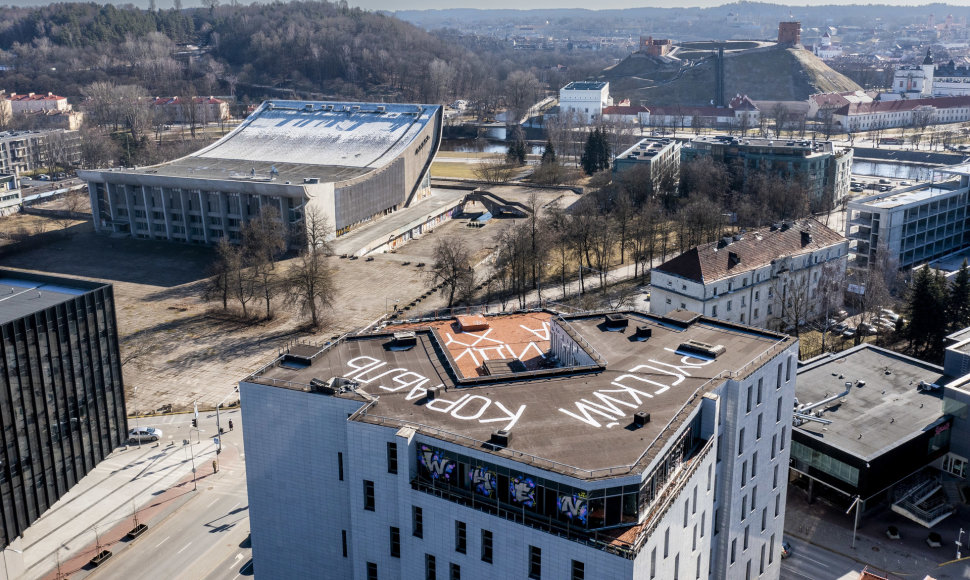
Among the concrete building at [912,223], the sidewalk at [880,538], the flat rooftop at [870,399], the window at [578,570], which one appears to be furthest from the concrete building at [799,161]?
the window at [578,570]

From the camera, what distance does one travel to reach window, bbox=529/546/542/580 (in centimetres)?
2648

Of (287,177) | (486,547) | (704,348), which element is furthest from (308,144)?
(486,547)

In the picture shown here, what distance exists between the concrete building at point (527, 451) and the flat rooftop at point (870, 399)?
9775 millimetres

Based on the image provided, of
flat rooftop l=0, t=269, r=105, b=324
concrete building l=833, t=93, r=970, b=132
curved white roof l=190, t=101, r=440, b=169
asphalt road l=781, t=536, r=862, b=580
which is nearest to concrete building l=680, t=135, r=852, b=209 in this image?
curved white roof l=190, t=101, r=440, b=169

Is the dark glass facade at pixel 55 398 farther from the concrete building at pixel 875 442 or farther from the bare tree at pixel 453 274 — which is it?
the concrete building at pixel 875 442

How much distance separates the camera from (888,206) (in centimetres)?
7938

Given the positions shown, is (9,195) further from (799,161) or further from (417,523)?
(417,523)

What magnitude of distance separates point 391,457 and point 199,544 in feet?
61.3

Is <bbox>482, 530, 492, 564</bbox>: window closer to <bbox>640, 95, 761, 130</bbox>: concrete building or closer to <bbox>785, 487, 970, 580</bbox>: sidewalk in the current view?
<bbox>785, 487, 970, 580</bbox>: sidewalk

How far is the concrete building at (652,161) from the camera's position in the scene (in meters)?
111

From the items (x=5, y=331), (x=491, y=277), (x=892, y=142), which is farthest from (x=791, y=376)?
(x=892, y=142)

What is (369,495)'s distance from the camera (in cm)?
3036

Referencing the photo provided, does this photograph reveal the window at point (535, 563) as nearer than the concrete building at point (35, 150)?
Yes

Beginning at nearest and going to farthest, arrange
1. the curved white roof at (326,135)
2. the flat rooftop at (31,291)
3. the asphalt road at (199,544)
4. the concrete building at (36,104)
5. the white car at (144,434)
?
the asphalt road at (199,544) → the flat rooftop at (31,291) → the white car at (144,434) → the curved white roof at (326,135) → the concrete building at (36,104)
